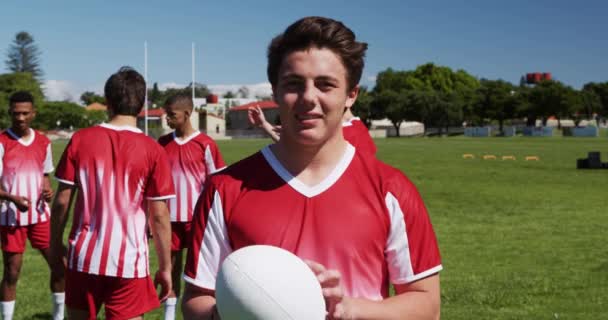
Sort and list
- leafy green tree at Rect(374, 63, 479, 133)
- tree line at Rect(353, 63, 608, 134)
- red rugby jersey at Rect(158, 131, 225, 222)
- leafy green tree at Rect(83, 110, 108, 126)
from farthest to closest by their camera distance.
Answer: leafy green tree at Rect(83, 110, 108, 126) < leafy green tree at Rect(374, 63, 479, 133) < tree line at Rect(353, 63, 608, 134) < red rugby jersey at Rect(158, 131, 225, 222)

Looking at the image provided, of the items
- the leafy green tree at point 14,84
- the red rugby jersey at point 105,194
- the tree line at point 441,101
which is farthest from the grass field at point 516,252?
the leafy green tree at point 14,84

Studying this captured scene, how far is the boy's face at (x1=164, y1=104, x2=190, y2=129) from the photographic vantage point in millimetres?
7723

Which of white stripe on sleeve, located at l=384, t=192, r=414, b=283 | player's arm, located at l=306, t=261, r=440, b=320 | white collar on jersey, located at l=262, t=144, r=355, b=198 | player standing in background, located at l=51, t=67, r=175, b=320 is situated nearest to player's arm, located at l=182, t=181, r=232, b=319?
white collar on jersey, located at l=262, t=144, r=355, b=198

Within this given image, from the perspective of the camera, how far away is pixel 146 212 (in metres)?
5.23

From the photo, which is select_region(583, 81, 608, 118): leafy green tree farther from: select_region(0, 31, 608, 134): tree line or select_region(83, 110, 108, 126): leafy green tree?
select_region(83, 110, 108, 126): leafy green tree

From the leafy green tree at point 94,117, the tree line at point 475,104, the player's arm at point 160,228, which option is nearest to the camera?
the player's arm at point 160,228

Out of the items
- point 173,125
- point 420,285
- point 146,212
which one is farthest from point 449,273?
point 420,285

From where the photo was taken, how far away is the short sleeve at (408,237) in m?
2.60

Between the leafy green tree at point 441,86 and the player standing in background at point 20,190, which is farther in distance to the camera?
the leafy green tree at point 441,86

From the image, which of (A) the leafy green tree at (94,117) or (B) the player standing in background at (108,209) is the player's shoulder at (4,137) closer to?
(B) the player standing in background at (108,209)

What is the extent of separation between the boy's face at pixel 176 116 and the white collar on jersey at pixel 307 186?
203 inches

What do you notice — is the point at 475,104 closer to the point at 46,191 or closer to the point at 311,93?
the point at 46,191

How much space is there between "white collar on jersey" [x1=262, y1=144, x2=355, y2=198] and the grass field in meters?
5.42

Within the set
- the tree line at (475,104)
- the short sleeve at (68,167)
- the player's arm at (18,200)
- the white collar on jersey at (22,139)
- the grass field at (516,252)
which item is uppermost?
the tree line at (475,104)
